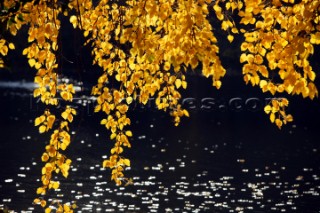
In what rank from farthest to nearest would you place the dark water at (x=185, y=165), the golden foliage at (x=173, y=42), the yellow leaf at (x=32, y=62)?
the dark water at (x=185, y=165), the yellow leaf at (x=32, y=62), the golden foliage at (x=173, y=42)

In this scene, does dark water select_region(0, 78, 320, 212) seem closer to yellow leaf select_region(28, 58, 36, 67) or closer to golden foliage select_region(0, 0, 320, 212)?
golden foliage select_region(0, 0, 320, 212)

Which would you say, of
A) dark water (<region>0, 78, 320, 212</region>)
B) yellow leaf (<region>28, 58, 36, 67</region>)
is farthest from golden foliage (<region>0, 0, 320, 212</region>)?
dark water (<region>0, 78, 320, 212</region>)

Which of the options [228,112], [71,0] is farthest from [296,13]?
[228,112]

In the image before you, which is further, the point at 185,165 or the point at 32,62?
the point at 185,165

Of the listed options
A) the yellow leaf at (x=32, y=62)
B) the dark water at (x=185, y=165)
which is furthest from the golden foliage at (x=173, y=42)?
the dark water at (x=185, y=165)

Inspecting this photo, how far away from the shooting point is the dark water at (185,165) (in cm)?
4259

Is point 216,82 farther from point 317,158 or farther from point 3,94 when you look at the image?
point 3,94

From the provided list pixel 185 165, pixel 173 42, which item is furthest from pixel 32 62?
pixel 185 165

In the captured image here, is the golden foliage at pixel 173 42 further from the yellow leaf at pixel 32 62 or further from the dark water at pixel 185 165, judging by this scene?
the dark water at pixel 185 165

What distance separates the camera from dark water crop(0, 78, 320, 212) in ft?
140

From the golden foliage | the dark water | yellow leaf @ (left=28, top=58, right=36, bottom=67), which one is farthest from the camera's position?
the dark water

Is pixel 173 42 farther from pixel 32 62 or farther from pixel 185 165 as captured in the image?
pixel 185 165

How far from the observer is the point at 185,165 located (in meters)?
53.7

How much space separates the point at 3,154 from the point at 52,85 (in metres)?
48.9
